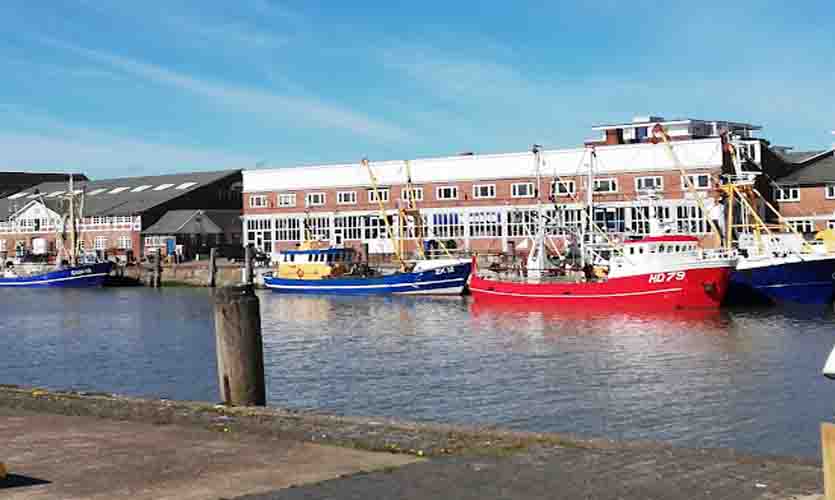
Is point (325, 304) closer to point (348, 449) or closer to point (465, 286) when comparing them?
point (465, 286)

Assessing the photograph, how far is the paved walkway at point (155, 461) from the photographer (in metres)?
9.66

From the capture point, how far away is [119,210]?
368 ft

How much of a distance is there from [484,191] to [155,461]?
7777 centimetres

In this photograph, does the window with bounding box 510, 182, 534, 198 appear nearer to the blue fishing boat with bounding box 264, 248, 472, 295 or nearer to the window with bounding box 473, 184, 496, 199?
the window with bounding box 473, 184, 496, 199

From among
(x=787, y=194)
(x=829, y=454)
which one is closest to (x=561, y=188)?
(x=787, y=194)

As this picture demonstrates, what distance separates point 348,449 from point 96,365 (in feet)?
85.9

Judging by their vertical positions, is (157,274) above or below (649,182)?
below

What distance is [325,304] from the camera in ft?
222

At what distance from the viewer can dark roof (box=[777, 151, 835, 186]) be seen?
265 feet

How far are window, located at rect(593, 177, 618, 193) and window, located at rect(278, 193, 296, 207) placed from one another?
27519 millimetres

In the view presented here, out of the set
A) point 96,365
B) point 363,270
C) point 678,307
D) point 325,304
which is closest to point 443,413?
point 96,365

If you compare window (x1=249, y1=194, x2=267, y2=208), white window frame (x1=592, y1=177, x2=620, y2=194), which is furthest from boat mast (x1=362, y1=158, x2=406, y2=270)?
white window frame (x1=592, y1=177, x2=620, y2=194)

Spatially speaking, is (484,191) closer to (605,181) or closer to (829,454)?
(605,181)

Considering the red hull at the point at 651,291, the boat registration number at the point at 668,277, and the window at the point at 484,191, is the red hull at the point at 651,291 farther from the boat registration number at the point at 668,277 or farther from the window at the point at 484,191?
the window at the point at 484,191
